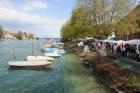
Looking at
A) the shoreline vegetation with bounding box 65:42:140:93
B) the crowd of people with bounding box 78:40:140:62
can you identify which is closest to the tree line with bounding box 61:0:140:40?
the crowd of people with bounding box 78:40:140:62

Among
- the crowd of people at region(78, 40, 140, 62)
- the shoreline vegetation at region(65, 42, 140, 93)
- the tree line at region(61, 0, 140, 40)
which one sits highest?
the tree line at region(61, 0, 140, 40)

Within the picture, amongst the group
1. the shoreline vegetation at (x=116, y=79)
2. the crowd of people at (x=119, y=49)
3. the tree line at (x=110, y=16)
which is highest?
the tree line at (x=110, y=16)

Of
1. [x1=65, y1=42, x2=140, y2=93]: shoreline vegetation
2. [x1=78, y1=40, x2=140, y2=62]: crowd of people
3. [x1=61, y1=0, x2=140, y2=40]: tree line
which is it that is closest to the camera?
[x1=65, y1=42, x2=140, y2=93]: shoreline vegetation

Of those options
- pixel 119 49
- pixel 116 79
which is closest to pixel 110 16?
pixel 119 49

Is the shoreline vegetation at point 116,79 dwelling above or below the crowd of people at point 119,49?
below

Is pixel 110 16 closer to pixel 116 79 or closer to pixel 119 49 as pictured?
pixel 119 49

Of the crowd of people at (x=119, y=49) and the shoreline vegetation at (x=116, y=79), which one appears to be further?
the crowd of people at (x=119, y=49)

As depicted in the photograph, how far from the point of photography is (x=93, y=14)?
60938mm

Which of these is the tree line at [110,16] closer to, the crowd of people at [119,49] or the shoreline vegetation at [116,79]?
the crowd of people at [119,49]

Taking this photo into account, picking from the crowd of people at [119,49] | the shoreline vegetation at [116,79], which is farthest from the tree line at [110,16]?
the shoreline vegetation at [116,79]

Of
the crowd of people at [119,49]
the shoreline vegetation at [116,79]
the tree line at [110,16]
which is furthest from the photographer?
the tree line at [110,16]

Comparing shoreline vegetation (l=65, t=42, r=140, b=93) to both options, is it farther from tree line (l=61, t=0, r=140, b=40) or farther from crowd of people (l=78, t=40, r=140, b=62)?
tree line (l=61, t=0, r=140, b=40)

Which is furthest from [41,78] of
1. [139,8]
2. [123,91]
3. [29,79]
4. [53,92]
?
[139,8]

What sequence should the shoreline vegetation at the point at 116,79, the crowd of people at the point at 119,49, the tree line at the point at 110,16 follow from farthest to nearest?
the tree line at the point at 110,16
the crowd of people at the point at 119,49
the shoreline vegetation at the point at 116,79
